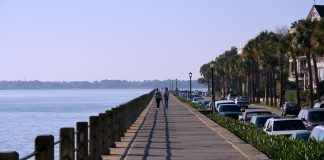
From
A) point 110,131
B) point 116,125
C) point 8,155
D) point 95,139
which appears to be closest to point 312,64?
point 116,125

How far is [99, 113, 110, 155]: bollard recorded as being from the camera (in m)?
20.1

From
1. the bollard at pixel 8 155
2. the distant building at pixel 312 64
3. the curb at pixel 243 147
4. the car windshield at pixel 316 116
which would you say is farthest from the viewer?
the distant building at pixel 312 64

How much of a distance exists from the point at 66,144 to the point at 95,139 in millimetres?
4963

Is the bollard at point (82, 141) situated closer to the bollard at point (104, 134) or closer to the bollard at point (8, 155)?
the bollard at point (104, 134)

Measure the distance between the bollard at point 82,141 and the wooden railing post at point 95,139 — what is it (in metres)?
1.30

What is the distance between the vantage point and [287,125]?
1115 inches

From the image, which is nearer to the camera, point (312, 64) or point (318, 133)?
point (318, 133)

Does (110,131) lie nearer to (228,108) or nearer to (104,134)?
(104,134)

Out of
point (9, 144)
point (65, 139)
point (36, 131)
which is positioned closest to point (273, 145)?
point (65, 139)

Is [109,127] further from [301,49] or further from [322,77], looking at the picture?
[322,77]

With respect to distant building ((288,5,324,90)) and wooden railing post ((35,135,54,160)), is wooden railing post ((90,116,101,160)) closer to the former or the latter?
wooden railing post ((35,135,54,160))

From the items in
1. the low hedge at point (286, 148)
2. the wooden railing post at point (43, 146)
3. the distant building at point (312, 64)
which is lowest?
the low hedge at point (286, 148)

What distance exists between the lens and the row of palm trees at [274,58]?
73.8 meters

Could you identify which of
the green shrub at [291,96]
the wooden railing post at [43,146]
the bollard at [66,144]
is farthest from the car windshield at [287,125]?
the green shrub at [291,96]
